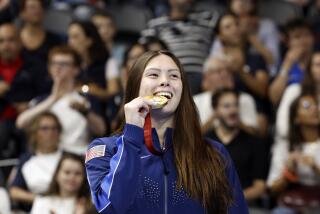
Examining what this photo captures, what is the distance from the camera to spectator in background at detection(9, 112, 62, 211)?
626 centimetres

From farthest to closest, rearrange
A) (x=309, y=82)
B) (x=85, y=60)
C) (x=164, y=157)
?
1. (x=85, y=60)
2. (x=309, y=82)
3. (x=164, y=157)

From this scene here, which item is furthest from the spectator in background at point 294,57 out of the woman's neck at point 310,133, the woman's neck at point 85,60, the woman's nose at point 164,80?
the woman's nose at point 164,80

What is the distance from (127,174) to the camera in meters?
2.99

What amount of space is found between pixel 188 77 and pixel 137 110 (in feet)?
14.0

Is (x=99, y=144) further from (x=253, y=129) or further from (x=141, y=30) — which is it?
(x=141, y=30)

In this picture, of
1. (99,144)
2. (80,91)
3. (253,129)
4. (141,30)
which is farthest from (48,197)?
(141,30)

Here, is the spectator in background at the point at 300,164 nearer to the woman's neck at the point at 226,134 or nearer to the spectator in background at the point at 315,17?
the woman's neck at the point at 226,134

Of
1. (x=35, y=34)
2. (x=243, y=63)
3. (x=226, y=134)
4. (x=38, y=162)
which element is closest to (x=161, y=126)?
(x=226, y=134)

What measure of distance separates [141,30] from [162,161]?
5607mm

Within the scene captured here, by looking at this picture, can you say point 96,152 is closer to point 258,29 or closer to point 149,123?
point 149,123

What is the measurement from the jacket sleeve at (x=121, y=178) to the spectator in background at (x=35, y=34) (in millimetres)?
4687

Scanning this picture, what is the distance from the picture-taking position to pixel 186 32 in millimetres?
7762

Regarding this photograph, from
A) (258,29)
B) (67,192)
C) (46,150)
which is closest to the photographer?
(67,192)

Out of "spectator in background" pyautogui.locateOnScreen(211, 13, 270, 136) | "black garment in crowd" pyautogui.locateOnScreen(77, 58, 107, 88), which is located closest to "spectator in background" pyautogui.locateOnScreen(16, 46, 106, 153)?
"black garment in crowd" pyautogui.locateOnScreen(77, 58, 107, 88)
